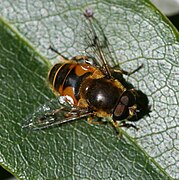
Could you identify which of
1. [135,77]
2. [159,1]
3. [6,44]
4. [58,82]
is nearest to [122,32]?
[135,77]

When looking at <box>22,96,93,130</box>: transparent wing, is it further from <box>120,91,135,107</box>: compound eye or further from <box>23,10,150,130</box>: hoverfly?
<box>120,91,135,107</box>: compound eye

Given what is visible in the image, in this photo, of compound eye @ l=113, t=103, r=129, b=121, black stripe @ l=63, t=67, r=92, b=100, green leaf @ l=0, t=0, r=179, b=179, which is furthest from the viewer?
black stripe @ l=63, t=67, r=92, b=100

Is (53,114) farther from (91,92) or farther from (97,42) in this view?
(97,42)

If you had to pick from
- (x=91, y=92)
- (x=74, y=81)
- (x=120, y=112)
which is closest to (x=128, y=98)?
(x=120, y=112)

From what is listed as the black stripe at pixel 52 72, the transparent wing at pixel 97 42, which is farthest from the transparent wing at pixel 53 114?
the transparent wing at pixel 97 42

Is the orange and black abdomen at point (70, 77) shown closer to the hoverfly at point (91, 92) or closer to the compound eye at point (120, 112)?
the hoverfly at point (91, 92)

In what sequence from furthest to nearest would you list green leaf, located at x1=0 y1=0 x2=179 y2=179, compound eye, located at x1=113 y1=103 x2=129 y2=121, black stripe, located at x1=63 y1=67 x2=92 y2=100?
black stripe, located at x1=63 y1=67 x2=92 y2=100
compound eye, located at x1=113 y1=103 x2=129 y2=121
green leaf, located at x1=0 y1=0 x2=179 y2=179

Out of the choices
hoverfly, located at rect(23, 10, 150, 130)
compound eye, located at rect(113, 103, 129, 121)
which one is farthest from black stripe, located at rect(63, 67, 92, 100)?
compound eye, located at rect(113, 103, 129, 121)
